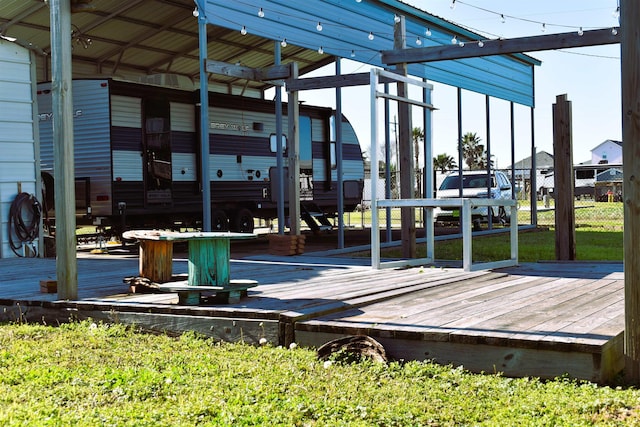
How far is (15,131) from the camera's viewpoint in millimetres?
11766

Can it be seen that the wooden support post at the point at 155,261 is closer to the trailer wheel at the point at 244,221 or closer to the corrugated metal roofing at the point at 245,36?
the corrugated metal roofing at the point at 245,36

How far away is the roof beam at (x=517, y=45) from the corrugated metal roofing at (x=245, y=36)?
2867mm

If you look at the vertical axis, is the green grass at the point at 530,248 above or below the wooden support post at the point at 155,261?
below

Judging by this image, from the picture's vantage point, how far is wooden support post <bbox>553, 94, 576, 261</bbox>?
8.88 m

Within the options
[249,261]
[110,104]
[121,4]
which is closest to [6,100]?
[110,104]

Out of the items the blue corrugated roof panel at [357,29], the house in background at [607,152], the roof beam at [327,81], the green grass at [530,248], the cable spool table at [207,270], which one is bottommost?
the green grass at [530,248]

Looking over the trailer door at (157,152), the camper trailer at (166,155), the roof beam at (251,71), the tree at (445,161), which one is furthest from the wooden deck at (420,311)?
the tree at (445,161)

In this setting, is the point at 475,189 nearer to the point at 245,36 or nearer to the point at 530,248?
the point at 245,36

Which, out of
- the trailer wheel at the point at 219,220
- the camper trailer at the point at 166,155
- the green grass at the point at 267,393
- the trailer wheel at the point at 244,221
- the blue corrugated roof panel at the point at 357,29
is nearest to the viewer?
the green grass at the point at 267,393

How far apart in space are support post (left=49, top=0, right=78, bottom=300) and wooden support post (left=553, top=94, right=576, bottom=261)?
17.6 feet

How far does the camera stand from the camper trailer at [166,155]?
1323 cm

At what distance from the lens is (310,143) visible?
1759cm

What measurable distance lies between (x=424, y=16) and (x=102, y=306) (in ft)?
36.7

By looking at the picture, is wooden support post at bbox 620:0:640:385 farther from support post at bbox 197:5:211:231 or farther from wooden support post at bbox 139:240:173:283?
support post at bbox 197:5:211:231
